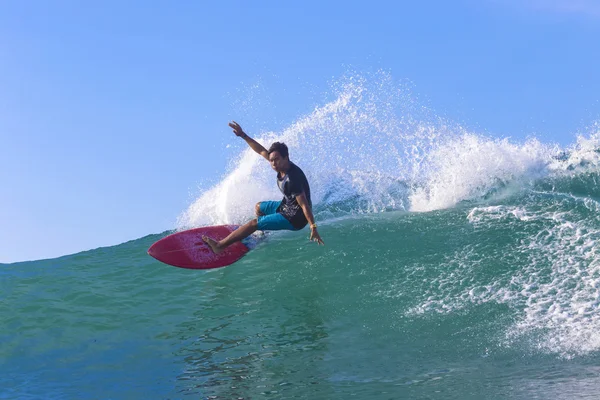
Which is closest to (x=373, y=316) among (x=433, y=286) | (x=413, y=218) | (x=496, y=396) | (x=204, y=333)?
(x=433, y=286)

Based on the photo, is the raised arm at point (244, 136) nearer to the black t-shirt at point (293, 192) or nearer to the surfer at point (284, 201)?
the surfer at point (284, 201)

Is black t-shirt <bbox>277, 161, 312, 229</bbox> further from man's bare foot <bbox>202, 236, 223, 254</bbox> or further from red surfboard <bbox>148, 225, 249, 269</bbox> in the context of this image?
red surfboard <bbox>148, 225, 249, 269</bbox>

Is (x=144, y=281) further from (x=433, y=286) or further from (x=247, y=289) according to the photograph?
(x=433, y=286)

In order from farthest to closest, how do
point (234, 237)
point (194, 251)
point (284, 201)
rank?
point (194, 251) < point (234, 237) < point (284, 201)

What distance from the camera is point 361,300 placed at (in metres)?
8.38

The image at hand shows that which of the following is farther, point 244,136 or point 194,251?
point 194,251

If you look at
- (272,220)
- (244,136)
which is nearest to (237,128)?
(244,136)

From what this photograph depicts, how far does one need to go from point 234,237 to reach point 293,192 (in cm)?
143

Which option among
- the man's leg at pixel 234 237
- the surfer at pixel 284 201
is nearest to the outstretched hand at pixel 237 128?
the surfer at pixel 284 201

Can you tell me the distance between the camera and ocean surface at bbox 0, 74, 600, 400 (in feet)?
20.3

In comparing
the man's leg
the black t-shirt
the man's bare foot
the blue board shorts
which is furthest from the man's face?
the man's bare foot

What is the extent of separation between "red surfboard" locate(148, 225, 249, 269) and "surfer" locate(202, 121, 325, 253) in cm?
95

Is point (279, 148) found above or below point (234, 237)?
above

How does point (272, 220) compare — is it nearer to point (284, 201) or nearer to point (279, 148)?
point (284, 201)
